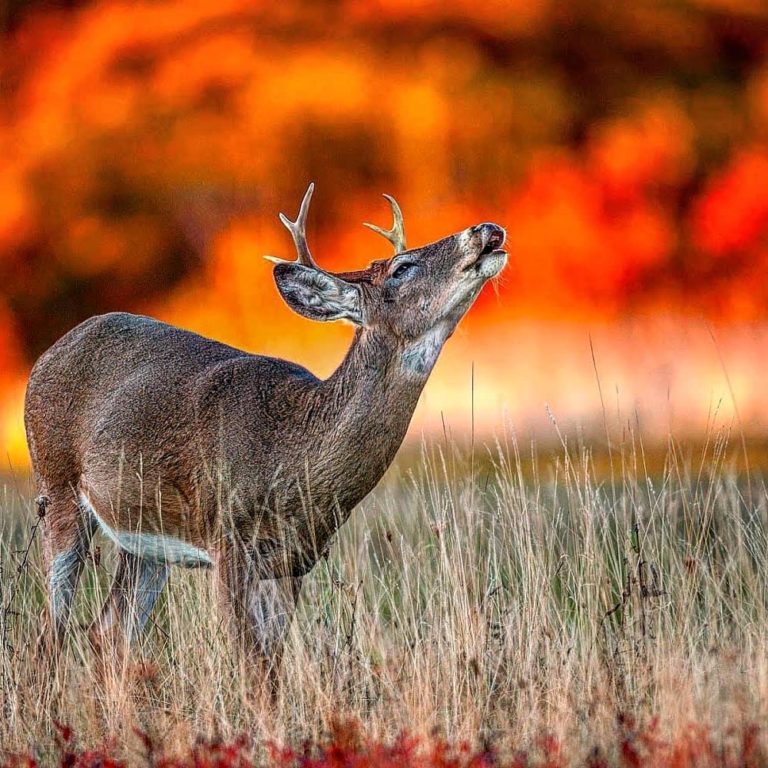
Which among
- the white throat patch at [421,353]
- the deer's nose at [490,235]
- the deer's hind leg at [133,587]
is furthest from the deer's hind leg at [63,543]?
the deer's nose at [490,235]

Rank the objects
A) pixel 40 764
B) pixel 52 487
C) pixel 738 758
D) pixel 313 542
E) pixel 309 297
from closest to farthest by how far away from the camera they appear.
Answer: pixel 738 758
pixel 40 764
pixel 313 542
pixel 309 297
pixel 52 487

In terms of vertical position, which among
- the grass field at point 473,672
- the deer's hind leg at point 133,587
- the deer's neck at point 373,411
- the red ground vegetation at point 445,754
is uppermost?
the deer's neck at point 373,411

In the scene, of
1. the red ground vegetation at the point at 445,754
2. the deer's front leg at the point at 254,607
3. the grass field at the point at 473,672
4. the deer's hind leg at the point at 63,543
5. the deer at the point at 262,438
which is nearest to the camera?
the red ground vegetation at the point at 445,754

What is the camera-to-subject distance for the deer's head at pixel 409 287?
635 cm

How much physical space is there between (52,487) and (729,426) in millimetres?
3151

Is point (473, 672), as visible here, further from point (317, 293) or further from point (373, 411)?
point (317, 293)

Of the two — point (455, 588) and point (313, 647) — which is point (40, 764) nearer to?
point (313, 647)

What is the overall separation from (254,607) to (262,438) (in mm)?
699

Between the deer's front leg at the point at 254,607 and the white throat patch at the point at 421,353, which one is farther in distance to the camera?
the white throat patch at the point at 421,353

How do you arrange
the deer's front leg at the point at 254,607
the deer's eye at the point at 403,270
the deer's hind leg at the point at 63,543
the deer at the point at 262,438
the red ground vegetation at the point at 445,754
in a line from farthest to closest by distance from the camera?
the deer's hind leg at the point at 63,543 < the deer's eye at the point at 403,270 < the deer at the point at 262,438 < the deer's front leg at the point at 254,607 < the red ground vegetation at the point at 445,754

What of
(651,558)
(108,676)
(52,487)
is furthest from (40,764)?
(651,558)

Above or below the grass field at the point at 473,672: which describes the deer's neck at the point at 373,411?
above

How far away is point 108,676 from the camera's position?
577 centimetres

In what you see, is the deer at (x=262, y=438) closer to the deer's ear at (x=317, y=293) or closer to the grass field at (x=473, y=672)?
the deer's ear at (x=317, y=293)
